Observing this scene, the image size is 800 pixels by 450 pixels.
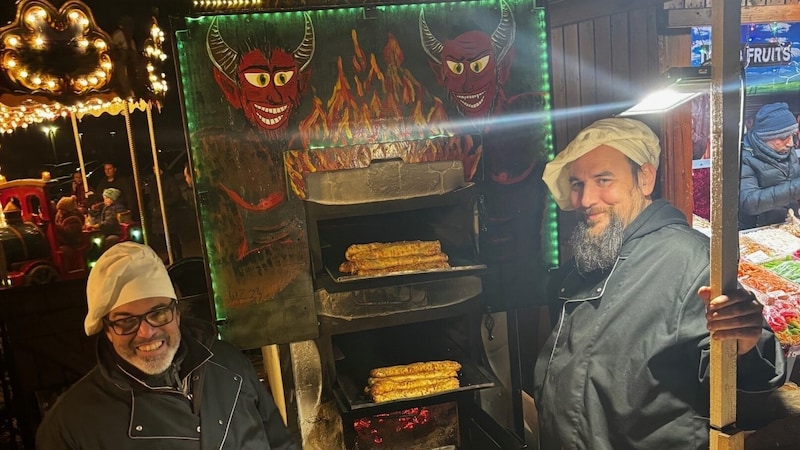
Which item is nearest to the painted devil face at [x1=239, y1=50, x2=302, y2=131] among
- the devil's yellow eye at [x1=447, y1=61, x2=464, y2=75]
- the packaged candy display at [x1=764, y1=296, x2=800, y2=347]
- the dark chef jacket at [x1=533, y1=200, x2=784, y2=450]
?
the devil's yellow eye at [x1=447, y1=61, x2=464, y2=75]

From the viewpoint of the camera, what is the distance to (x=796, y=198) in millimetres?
3846

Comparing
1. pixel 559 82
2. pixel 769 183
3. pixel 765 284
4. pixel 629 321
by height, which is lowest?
pixel 765 284

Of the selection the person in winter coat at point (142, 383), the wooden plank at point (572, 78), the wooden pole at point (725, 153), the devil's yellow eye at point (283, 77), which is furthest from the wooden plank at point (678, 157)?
the person in winter coat at point (142, 383)

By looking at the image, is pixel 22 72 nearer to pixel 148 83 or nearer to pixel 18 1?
pixel 18 1

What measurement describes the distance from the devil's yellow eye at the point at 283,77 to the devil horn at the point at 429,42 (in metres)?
0.93

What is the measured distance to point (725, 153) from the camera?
201cm

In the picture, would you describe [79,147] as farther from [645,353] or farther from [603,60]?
[645,353]

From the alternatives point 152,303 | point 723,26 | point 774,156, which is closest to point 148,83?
point 152,303

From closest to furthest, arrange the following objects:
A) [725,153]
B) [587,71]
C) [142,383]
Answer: [725,153] < [142,383] < [587,71]

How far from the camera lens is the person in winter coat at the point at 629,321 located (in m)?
2.59

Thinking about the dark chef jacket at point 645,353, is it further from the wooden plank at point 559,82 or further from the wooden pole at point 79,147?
the wooden pole at point 79,147

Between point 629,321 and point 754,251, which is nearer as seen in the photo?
point 629,321

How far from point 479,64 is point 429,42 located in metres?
0.39

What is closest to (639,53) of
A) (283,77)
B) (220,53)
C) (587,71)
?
(587,71)
